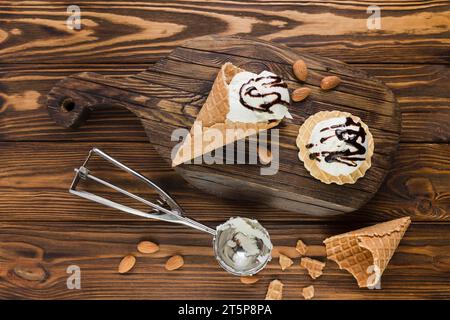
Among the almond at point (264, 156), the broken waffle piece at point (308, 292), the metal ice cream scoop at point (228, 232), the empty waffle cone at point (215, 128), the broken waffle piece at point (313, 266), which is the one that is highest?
the empty waffle cone at point (215, 128)

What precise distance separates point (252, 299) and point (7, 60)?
2.98 feet

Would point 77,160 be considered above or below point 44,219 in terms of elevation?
above

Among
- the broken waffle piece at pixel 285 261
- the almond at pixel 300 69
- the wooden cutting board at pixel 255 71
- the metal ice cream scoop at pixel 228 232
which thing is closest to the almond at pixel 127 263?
the metal ice cream scoop at pixel 228 232

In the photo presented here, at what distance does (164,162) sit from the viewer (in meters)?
1.31

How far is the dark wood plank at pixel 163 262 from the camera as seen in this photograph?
1.30 m

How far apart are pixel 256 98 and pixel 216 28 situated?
286 millimetres

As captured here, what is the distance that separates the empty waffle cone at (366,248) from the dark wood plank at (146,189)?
0.26 feet

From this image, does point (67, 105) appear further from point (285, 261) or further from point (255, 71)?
point (285, 261)

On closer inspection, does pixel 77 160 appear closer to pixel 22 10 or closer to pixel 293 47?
pixel 22 10

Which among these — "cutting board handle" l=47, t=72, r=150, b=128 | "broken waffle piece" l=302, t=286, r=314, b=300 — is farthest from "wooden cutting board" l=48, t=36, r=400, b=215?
"broken waffle piece" l=302, t=286, r=314, b=300

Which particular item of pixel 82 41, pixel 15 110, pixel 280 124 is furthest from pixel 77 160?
pixel 280 124

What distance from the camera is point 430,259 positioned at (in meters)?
1.30

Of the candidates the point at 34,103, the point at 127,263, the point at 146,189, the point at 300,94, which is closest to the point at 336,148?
the point at 300,94

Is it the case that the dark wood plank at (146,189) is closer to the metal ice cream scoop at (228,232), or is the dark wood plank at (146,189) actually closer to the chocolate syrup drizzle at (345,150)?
the metal ice cream scoop at (228,232)
